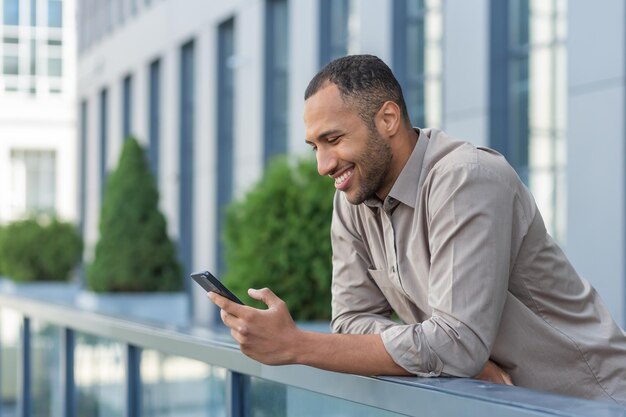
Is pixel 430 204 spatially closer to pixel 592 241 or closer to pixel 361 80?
pixel 361 80

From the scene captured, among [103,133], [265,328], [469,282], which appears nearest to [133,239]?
[265,328]

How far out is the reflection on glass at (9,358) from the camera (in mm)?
6231

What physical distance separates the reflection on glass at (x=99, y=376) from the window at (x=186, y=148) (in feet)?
53.6

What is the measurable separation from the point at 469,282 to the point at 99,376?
2582 mm

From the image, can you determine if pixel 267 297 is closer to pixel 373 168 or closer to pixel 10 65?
pixel 373 168

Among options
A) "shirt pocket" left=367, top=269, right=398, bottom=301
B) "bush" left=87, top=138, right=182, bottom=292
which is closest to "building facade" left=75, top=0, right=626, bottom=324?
"bush" left=87, top=138, right=182, bottom=292

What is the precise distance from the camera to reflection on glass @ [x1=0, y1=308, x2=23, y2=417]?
20.4 feet

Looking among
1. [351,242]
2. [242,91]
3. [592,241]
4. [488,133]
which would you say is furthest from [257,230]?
[242,91]

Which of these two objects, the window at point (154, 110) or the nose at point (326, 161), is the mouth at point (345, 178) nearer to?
the nose at point (326, 161)

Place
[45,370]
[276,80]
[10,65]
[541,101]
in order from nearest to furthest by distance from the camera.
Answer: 1. [45,370]
2. [541,101]
3. [276,80]
4. [10,65]

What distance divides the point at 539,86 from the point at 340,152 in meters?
8.82

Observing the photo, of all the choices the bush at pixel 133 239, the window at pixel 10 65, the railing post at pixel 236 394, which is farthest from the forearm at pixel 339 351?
the window at pixel 10 65

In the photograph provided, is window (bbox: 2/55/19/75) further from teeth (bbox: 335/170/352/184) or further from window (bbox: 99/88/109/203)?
teeth (bbox: 335/170/352/184)

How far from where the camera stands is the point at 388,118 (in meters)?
2.69
